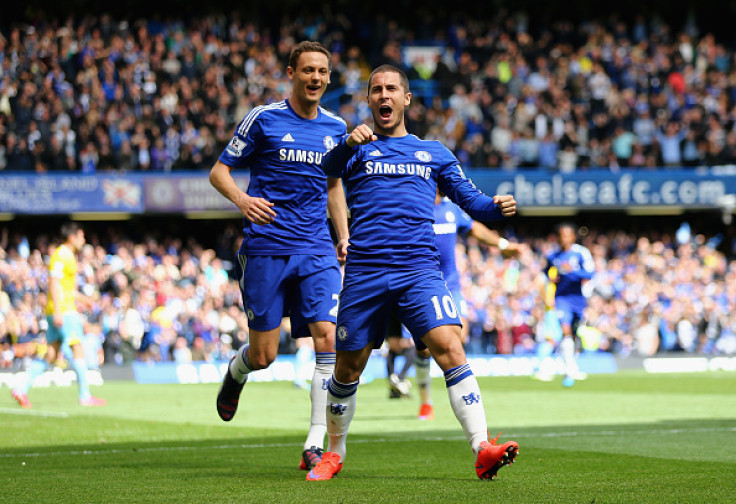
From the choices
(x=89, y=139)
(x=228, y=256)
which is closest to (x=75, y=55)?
(x=89, y=139)

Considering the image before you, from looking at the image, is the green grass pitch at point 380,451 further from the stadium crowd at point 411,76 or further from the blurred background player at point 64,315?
the stadium crowd at point 411,76

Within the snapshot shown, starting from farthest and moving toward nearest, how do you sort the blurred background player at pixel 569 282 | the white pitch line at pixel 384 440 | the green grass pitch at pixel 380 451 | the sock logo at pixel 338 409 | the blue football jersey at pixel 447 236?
the blurred background player at pixel 569 282 < the blue football jersey at pixel 447 236 < the white pitch line at pixel 384 440 < the sock logo at pixel 338 409 < the green grass pitch at pixel 380 451

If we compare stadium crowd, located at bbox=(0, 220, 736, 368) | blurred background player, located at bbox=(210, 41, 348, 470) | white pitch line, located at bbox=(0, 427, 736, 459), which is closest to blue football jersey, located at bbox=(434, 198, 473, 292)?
white pitch line, located at bbox=(0, 427, 736, 459)

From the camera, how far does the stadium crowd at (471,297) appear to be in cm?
2280

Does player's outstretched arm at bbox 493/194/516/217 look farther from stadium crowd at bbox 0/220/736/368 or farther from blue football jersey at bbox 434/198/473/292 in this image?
stadium crowd at bbox 0/220/736/368

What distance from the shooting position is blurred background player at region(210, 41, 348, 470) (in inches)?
296

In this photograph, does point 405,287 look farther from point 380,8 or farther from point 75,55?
point 380,8

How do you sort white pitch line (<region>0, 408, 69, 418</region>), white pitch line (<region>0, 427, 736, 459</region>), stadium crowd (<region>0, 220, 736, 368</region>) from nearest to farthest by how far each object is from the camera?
white pitch line (<region>0, 427, 736, 459</region>) → white pitch line (<region>0, 408, 69, 418</region>) → stadium crowd (<region>0, 220, 736, 368</region>)

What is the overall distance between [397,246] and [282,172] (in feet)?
4.14

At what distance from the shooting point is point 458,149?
29.2 meters

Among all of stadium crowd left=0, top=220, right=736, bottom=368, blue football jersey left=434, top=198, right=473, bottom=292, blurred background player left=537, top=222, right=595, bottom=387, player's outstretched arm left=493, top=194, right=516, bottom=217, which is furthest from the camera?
stadium crowd left=0, top=220, right=736, bottom=368

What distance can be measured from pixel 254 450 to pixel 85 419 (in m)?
4.10

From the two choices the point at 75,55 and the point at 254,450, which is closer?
the point at 254,450

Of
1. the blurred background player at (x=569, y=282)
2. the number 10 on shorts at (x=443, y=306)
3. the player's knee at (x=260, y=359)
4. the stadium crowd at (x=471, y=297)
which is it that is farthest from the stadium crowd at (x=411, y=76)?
the number 10 on shorts at (x=443, y=306)
